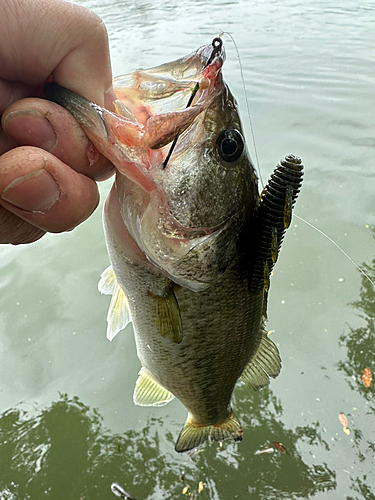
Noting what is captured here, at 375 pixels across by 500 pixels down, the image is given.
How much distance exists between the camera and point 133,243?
1440mm

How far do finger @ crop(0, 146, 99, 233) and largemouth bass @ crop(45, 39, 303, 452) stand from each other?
0.13 m

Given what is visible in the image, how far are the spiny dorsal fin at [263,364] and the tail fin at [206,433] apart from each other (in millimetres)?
278

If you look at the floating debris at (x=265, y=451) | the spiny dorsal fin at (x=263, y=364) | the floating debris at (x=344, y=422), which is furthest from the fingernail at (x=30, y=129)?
the floating debris at (x=344, y=422)

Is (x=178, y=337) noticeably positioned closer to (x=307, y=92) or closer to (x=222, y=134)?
(x=222, y=134)

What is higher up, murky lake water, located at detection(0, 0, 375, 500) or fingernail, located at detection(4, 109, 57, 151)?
fingernail, located at detection(4, 109, 57, 151)

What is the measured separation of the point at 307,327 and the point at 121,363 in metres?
1.38

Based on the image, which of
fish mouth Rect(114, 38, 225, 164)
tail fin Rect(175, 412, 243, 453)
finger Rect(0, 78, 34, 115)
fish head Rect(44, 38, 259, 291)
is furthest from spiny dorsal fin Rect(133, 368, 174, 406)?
finger Rect(0, 78, 34, 115)

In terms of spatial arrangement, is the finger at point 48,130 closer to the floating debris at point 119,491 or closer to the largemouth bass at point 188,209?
the largemouth bass at point 188,209

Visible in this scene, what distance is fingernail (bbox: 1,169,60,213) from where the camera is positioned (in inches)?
44.2

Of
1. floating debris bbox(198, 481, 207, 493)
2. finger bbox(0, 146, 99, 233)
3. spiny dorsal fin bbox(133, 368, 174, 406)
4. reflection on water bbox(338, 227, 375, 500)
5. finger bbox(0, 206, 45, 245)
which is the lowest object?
floating debris bbox(198, 481, 207, 493)

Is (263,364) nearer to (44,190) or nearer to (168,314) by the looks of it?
(168,314)

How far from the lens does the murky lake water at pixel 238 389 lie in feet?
7.56

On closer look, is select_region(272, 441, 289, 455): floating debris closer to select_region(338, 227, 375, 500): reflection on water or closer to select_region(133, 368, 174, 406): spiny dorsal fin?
select_region(338, 227, 375, 500): reflection on water

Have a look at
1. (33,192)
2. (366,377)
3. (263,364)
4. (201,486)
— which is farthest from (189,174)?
(366,377)
